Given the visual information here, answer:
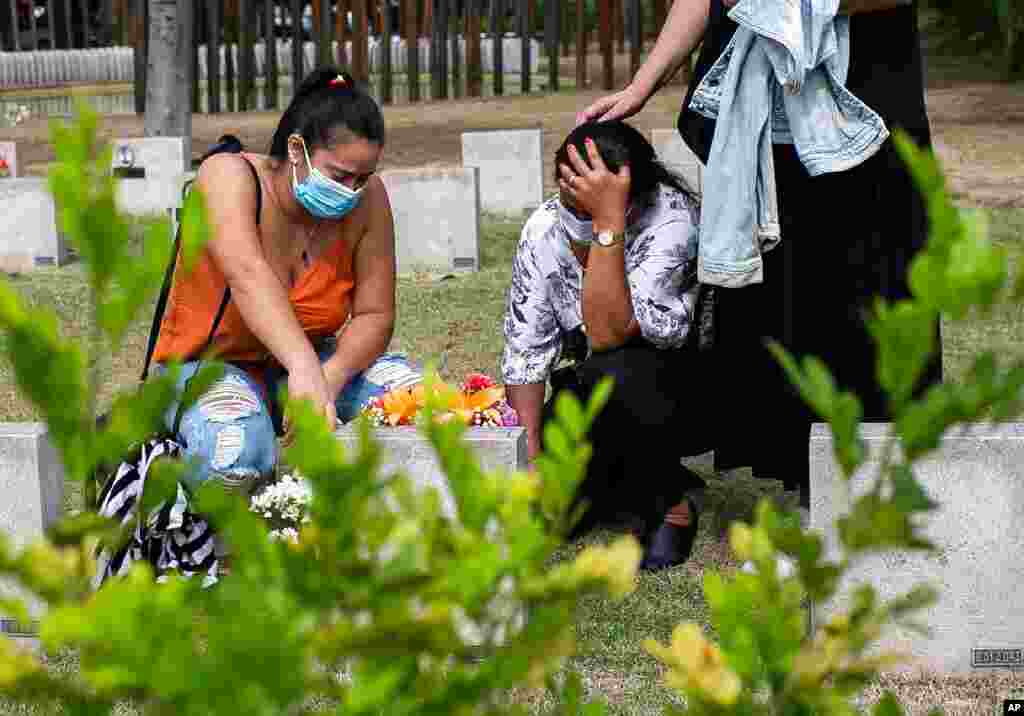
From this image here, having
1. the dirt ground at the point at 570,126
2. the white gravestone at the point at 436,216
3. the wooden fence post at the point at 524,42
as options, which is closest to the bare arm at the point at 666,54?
the white gravestone at the point at 436,216

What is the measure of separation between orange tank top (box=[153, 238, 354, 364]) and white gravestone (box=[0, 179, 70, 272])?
4923 millimetres

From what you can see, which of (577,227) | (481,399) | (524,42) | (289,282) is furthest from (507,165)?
(524,42)

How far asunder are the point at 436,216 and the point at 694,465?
12.7 feet

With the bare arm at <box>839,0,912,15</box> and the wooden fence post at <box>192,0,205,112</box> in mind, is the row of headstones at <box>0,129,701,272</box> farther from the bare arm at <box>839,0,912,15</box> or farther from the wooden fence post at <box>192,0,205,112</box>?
the wooden fence post at <box>192,0,205,112</box>

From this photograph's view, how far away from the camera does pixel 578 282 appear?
4.11 metres

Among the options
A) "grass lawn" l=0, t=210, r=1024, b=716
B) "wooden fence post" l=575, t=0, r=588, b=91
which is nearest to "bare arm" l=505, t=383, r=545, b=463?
"grass lawn" l=0, t=210, r=1024, b=716

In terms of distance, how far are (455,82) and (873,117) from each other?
564 inches

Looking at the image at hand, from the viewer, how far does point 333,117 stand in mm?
3875

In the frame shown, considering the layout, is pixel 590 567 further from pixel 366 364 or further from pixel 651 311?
pixel 366 364

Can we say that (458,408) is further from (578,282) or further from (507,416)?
(578,282)

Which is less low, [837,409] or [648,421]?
[837,409]

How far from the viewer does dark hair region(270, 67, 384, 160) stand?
3.87 meters

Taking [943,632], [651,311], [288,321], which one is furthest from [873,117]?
[288,321]

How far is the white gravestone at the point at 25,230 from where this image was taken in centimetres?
884
